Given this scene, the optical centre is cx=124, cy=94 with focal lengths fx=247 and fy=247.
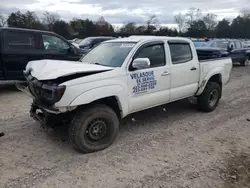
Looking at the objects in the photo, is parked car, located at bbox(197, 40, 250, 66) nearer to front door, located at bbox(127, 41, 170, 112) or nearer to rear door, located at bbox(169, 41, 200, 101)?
rear door, located at bbox(169, 41, 200, 101)

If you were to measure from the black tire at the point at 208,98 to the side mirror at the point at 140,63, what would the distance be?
90.7 inches

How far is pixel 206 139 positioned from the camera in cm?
449

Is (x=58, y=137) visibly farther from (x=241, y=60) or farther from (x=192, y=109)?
(x=241, y=60)

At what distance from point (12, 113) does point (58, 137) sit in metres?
1.93

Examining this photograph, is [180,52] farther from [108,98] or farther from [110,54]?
[108,98]

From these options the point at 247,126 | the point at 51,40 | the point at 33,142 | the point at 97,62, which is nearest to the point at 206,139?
the point at 247,126

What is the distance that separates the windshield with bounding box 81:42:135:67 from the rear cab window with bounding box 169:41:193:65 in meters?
0.97

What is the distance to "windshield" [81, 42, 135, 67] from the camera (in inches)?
172

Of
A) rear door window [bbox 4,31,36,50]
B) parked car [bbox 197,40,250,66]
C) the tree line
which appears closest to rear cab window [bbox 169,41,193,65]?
rear door window [bbox 4,31,36,50]

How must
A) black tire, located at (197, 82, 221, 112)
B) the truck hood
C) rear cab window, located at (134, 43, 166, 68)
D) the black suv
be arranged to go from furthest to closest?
the black suv, black tire, located at (197, 82, 221, 112), rear cab window, located at (134, 43, 166, 68), the truck hood

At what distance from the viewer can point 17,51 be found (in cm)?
738

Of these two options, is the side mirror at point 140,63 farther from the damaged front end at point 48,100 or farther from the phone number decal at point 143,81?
the damaged front end at point 48,100

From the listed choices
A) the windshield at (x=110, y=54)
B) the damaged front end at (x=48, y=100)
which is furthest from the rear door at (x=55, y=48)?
the damaged front end at (x=48, y=100)

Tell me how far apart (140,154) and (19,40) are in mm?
5591
